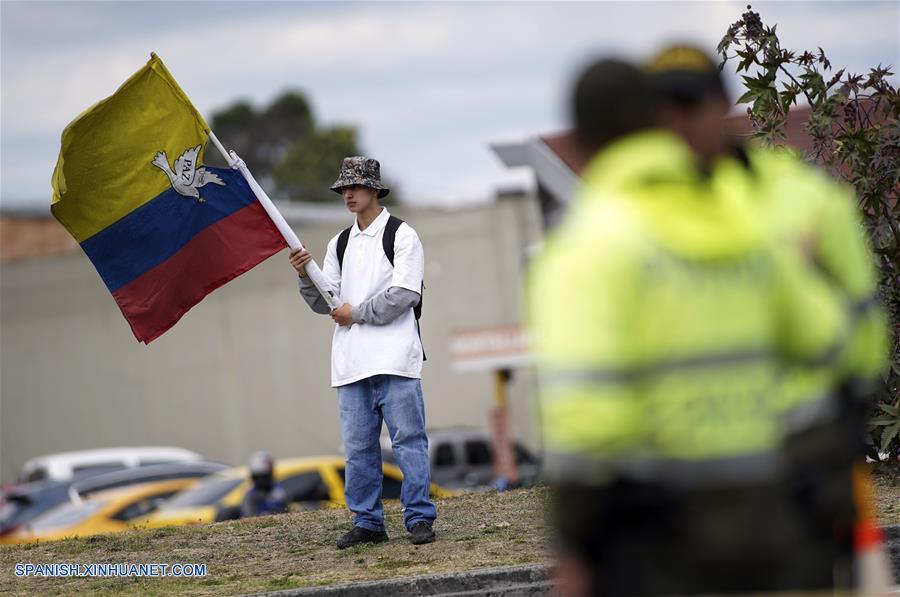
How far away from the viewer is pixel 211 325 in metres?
38.5

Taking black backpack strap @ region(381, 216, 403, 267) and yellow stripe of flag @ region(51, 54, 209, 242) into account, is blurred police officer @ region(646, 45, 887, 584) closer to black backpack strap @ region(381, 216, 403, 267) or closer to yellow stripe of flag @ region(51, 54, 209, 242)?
black backpack strap @ region(381, 216, 403, 267)

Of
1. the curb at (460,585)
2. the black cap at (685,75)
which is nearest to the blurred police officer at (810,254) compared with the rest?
the black cap at (685,75)

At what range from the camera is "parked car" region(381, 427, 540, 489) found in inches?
1030

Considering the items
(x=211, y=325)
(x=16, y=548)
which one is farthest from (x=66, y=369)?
(x=16, y=548)

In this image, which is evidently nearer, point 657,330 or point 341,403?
point 657,330

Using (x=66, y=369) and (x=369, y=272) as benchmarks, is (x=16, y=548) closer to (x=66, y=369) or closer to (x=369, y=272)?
(x=369, y=272)

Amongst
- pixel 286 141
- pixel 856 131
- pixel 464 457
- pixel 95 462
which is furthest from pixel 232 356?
pixel 286 141

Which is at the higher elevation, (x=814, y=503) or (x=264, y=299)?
(x=264, y=299)

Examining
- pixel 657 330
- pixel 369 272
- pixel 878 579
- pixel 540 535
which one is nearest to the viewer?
pixel 657 330

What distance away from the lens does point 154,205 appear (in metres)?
9.09

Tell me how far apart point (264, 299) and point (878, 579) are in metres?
35.3

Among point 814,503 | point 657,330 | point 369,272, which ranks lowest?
point 814,503

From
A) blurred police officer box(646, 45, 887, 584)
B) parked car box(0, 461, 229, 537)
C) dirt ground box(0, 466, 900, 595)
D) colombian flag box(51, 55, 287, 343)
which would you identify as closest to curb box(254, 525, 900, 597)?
dirt ground box(0, 466, 900, 595)

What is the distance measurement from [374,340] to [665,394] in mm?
5437
